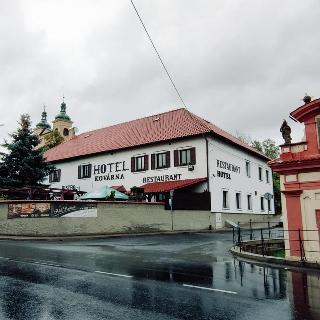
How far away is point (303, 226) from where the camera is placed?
541 inches

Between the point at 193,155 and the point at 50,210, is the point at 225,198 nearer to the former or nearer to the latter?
the point at 193,155

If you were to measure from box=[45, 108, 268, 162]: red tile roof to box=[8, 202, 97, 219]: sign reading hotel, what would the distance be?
10.9 meters

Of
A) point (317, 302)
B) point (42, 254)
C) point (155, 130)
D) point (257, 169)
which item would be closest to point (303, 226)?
point (317, 302)

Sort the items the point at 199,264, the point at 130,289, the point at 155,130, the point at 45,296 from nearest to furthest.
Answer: the point at 45,296 < the point at 130,289 < the point at 199,264 < the point at 155,130

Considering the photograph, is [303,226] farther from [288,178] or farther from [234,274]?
[234,274]

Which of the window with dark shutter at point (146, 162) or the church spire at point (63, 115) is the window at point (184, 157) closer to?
the window with dark shutter at point (146, 162)

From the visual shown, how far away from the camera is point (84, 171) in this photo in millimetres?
37938

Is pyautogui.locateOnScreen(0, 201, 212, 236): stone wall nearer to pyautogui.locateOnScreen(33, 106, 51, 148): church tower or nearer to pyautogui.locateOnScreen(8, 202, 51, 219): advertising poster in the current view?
pyautogui.locateOnScreen(8, 202, 51, 219): advertising poster

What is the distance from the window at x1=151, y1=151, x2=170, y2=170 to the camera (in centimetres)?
3203

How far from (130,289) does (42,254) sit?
276 inches

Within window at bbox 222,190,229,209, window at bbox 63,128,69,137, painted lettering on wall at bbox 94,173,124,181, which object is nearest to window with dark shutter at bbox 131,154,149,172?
painted lettering on wall at bbox 94,173,124,181

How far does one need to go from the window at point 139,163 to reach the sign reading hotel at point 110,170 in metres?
0.89

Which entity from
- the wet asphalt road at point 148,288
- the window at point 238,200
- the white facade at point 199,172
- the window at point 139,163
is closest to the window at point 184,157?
the white facade at point 199,172

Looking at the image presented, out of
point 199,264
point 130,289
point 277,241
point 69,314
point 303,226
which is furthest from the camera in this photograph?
point 277,241
